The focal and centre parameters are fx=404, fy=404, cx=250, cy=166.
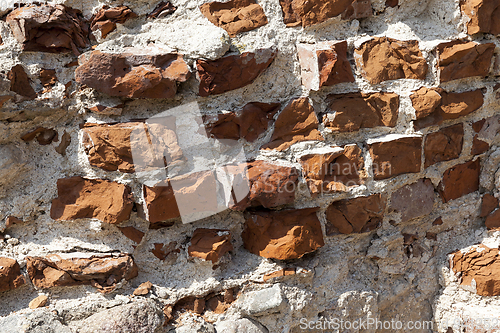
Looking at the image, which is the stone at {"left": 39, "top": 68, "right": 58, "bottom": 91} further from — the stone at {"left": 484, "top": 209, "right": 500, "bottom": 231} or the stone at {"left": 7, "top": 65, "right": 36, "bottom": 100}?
the stone at {"left": 484, "top": 209, "right": 500, "bottom": 231}

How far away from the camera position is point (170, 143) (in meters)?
0.92

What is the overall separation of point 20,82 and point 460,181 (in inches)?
45.1

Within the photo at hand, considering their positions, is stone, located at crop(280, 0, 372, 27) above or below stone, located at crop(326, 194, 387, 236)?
above

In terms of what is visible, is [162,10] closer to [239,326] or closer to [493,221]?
[239,326]

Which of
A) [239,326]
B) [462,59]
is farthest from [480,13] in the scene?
[239,326]

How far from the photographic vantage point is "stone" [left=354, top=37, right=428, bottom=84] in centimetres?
100

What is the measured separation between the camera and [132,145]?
35.3 inches

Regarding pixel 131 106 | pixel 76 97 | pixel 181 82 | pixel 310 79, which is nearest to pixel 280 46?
pixel 310 79

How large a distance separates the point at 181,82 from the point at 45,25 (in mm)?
308

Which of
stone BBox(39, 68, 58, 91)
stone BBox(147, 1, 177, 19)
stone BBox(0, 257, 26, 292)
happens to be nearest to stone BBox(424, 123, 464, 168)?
stone BBox(147, 1, 177, 19)

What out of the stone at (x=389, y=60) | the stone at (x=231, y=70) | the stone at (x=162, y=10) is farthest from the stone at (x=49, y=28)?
the stone at (x=389, y=60)

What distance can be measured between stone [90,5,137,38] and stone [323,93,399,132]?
520 mm

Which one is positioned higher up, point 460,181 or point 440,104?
point 440,104

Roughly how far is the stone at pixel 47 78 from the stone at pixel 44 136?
97 mm
